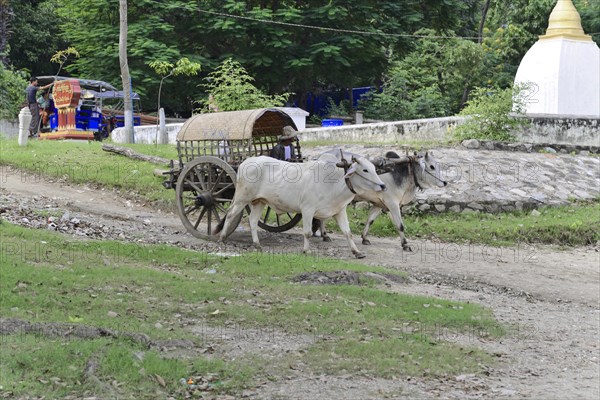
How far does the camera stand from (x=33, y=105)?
26.2 m

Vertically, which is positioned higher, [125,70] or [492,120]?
[125,70]

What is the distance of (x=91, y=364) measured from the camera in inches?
313

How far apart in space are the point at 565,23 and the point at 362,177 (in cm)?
1383

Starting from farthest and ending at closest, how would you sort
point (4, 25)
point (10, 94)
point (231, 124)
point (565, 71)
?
point (4, 25)
point (10, 94)
point (565, 71)
point (231, 124)

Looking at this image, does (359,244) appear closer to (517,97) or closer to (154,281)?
(154,281)

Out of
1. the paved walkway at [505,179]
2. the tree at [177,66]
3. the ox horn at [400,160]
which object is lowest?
the paved walkway at [505,179]

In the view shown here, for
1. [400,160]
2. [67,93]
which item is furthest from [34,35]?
[400,160]

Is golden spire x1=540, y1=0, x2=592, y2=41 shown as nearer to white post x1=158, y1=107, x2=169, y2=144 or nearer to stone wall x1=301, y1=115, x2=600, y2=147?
stone wall x1=301, y1=115, x2=600, y2=147

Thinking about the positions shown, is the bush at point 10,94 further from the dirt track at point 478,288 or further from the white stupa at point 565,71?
the white stupa at point 565,71

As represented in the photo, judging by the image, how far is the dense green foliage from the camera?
30.3m

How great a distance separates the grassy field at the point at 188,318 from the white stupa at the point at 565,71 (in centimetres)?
1392

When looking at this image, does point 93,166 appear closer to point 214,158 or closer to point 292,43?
point 214,158

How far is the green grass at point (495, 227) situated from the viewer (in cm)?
1634

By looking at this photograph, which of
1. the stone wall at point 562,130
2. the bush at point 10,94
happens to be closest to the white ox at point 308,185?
the stone wall at point 562,130
